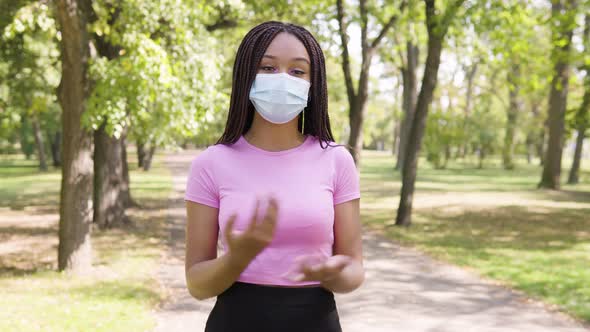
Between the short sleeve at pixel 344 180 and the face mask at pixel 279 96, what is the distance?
0.23 meters

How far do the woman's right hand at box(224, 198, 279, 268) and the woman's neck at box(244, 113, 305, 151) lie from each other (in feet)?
1.95

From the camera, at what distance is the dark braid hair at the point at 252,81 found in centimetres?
213

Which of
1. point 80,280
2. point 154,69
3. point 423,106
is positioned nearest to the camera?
point 154,69

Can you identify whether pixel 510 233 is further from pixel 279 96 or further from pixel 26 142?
pixel 26 142

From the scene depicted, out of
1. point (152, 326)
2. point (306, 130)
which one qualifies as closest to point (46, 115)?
point (152, 326)

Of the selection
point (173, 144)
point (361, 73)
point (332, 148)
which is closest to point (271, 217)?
point (332, 148)

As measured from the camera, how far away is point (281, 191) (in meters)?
2.00

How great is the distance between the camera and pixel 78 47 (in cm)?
863

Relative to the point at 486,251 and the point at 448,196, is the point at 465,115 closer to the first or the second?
the point at 448,196

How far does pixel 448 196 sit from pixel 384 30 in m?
10.1

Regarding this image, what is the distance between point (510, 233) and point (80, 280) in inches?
405

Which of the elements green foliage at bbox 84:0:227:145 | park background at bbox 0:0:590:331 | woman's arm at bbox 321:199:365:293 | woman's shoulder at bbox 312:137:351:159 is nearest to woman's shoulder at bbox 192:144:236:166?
woman's shoulder at bbox 312:137:351:159

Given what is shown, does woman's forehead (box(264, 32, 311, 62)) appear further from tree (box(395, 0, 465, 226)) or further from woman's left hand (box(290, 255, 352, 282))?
tree (box(395, 0, 465, 226))

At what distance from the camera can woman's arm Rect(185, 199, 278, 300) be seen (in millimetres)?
1532
